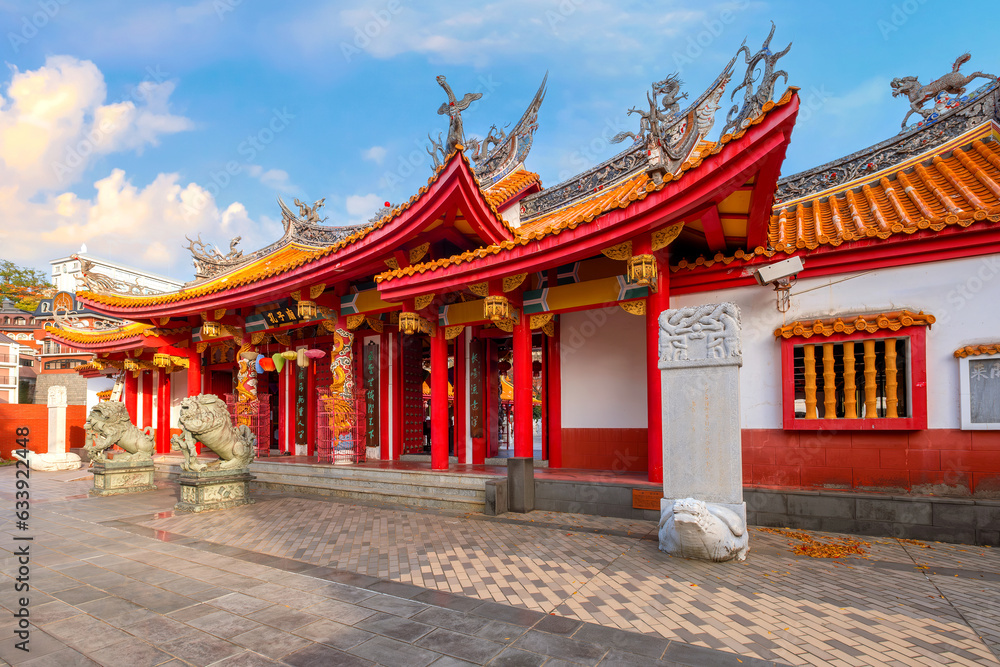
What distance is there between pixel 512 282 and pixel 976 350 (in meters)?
5.54

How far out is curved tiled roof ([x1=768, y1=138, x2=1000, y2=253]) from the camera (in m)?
6.27

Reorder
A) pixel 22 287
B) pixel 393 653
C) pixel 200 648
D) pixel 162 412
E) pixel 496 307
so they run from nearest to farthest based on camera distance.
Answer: pixel 393 653 → pixel 200 648 → pixel 496 307 → pixel 162 412 → pixel 22 287

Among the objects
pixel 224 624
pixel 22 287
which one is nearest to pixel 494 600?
pixel 224 624

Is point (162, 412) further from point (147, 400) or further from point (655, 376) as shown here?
point (655, 376)

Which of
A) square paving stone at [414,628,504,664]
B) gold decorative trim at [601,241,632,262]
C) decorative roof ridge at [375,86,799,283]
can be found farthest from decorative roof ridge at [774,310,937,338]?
square paving stone at [414,628,504,664]

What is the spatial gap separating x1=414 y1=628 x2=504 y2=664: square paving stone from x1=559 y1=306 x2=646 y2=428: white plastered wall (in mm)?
5649

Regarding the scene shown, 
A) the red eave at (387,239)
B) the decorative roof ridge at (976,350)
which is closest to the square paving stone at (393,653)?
the red eave at (387,239)

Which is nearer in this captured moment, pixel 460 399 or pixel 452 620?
pixel 452 620

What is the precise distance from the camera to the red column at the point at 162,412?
1644 cm

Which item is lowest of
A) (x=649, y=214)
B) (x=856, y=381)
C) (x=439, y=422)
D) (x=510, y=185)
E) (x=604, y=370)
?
(x=439, y=422)

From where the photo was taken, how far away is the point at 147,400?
1742cm

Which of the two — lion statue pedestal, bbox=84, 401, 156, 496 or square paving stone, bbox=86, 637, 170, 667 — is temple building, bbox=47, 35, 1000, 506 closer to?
lion statue pedestal, bbox=84, 401, 156, 496

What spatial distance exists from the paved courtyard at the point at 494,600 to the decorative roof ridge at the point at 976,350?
2036mm

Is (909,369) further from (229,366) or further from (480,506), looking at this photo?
(229,366)
